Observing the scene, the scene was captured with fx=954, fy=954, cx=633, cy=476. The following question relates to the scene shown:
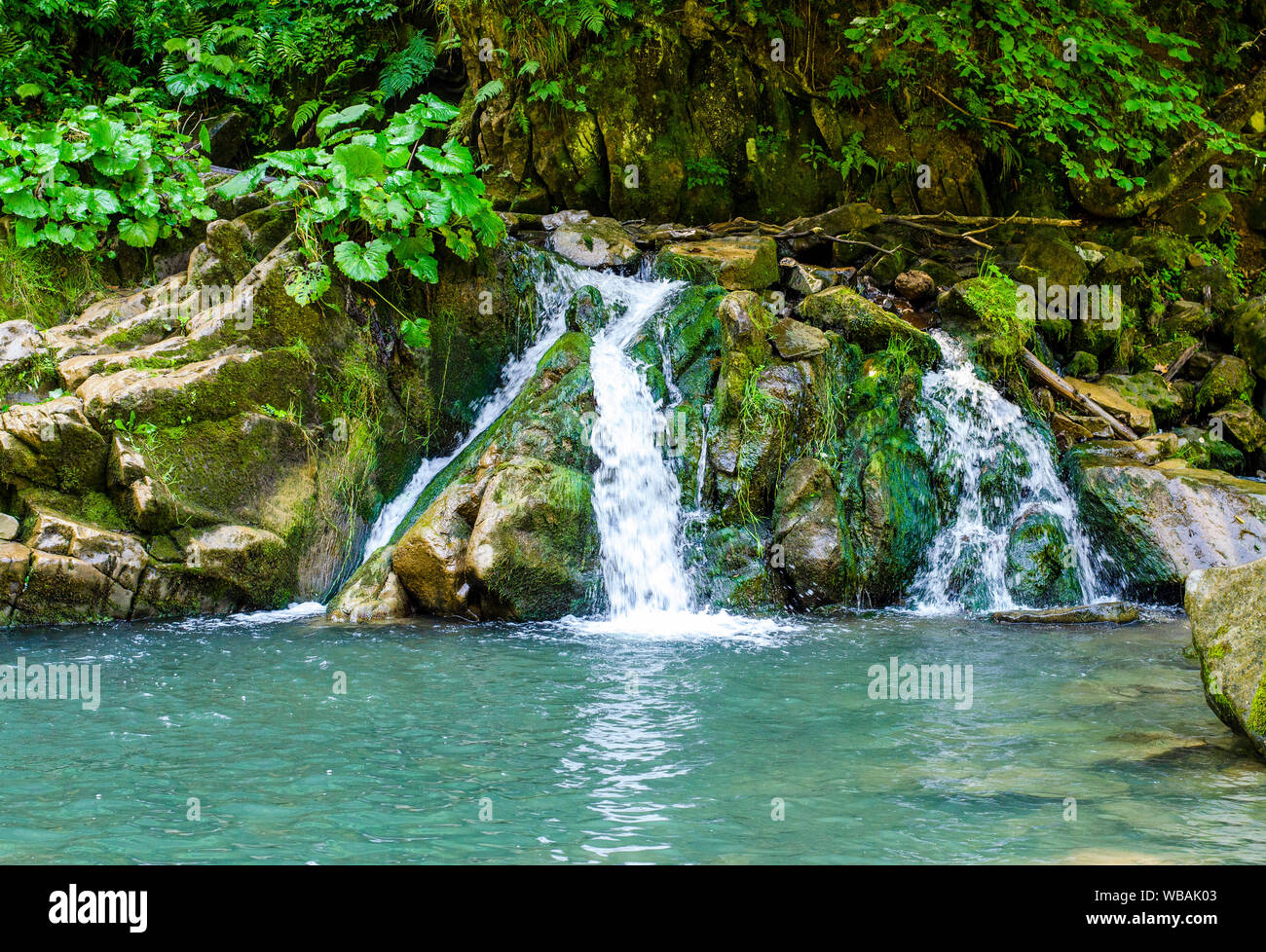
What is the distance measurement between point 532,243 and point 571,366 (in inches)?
132

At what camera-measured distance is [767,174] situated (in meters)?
14.1

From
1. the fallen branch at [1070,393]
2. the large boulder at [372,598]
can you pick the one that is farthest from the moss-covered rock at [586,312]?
the fallen branch at [1070,393]

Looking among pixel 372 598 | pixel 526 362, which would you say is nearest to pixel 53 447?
pixel 372 598

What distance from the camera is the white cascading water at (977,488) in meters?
8.98

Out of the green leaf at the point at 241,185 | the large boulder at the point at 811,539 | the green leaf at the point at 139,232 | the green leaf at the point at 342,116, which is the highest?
the green leaf at the point at 342,116

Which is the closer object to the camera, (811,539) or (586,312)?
(811,539)

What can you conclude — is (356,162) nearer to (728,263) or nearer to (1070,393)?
(728,263)

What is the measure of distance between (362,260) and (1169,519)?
7845mm

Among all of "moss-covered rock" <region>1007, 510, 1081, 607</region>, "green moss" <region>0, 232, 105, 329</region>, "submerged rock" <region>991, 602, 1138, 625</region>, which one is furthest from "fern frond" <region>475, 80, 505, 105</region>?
"submerged rock" <region>991, 602, 1138, 625</region>

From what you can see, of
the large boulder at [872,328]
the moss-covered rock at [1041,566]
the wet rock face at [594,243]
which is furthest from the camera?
the wet rock face at [594,243]

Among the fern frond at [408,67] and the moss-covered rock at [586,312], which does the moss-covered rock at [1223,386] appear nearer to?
the moss-covered rock at [586,312]

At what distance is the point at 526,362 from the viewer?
34.7 ft

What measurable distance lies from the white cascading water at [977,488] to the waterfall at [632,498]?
7.93ft
